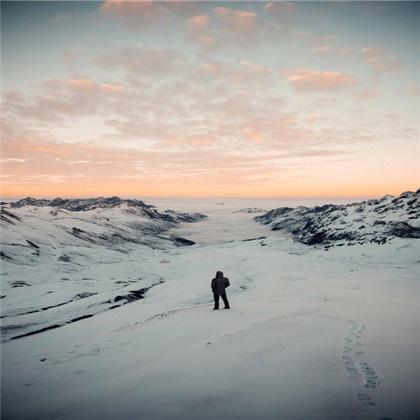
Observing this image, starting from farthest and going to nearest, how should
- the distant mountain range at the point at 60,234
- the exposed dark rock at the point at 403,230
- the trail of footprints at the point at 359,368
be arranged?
the exposed dark rock at the point at 403,230 → the distant mountain range at the point at 60,234 → the trail of footprints at the point at 359,368

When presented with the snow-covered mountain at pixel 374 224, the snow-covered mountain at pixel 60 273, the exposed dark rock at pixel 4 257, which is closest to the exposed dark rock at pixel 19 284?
the snow-covered mountain at pixel 60 273

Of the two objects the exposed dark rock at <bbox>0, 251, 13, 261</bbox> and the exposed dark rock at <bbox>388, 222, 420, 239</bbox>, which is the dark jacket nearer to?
the exposed dark rock at <bbox>0, 251, 13, 261</bbox>

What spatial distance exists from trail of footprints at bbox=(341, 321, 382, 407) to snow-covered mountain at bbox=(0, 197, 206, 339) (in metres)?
13.5

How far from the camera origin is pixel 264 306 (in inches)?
559

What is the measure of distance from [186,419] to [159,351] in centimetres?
378

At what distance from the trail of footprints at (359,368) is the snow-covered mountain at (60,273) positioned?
13.5 meters

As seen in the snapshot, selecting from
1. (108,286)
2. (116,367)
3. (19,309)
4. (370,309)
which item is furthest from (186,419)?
(108,286)

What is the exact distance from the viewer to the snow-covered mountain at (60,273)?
55.9 ft

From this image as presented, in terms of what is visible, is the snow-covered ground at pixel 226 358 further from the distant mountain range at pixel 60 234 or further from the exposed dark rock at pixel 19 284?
the distant mountain range at pixel 60 234

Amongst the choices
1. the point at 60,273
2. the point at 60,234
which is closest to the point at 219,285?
the point at 60,273

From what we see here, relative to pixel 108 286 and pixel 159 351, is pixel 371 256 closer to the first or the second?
pixel 108 286

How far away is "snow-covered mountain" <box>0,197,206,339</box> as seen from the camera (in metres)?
17.0

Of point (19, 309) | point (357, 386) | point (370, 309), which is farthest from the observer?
point (19, 309)

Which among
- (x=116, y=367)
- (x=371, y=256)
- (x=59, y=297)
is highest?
(x=116, y=367)
